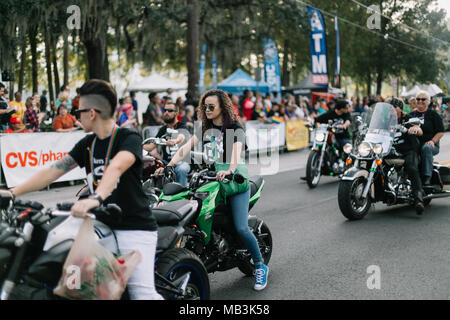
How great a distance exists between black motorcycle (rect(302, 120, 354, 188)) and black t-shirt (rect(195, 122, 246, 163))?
6239 millimetres

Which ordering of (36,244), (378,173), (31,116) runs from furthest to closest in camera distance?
(31,116)
(378,173)
(36,244)

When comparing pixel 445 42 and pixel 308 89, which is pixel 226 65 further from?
pixel 445 42

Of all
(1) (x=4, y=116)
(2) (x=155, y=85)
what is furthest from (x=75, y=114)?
(2) (x=155, y=85)

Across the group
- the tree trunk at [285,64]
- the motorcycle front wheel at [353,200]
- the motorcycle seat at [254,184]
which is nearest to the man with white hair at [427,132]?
the motorcycle front wheel at [353,200]

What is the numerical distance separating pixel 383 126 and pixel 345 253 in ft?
8.88

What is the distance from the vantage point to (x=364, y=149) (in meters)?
7.91

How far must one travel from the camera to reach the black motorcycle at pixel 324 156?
11.0 meters

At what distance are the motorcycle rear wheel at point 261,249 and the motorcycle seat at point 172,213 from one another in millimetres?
1292

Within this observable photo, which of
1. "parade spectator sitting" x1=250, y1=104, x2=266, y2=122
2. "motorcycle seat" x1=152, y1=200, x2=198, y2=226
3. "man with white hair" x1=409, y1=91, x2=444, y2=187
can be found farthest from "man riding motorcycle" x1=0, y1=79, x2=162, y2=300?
"parade spectator sitting" x1=250, y1=104, x2=266, y2=122

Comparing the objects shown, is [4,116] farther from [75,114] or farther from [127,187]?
[127,187]

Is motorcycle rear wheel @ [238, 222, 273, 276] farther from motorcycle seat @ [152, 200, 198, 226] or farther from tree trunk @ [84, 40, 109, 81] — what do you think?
tree trunk @ [84, 40, 109, 81]

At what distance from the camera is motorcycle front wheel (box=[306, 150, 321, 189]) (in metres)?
10.9

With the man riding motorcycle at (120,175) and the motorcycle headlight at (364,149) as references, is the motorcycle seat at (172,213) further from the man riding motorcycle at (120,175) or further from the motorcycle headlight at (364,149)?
the motorcycle headlight at (364,149)

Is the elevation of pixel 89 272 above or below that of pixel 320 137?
below
